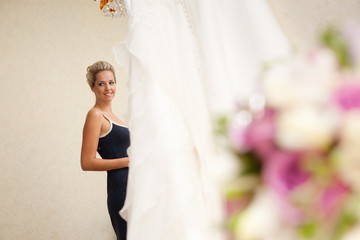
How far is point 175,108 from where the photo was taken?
92 centimetres

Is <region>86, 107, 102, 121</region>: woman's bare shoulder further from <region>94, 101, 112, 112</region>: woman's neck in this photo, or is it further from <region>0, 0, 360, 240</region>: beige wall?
<region>0, 0, 360, 240</region>: beige wall

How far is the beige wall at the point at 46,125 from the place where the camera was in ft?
9.77

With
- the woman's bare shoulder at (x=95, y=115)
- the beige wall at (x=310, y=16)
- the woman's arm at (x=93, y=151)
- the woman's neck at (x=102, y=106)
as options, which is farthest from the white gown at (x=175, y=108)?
the woman's neck at (x=102, y=106)

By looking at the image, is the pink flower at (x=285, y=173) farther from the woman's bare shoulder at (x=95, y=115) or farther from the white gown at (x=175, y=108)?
the woman's bare shoulder at (x=95, y=115)

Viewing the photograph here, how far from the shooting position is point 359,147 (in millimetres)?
257

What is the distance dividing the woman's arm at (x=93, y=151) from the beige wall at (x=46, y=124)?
3.88 ft

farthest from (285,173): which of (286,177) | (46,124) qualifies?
(46,124)

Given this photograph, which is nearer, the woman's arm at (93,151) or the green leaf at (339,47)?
the green leaf at (339,47)

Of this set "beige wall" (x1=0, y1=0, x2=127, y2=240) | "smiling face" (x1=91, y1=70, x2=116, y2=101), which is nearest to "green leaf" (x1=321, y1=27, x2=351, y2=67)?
"smiling face" (x1=91, y1=70, x2=116, y2=101)

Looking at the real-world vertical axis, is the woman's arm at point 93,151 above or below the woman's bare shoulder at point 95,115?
below

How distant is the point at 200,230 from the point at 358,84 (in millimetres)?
620

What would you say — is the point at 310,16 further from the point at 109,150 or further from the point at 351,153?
the point at 109,150

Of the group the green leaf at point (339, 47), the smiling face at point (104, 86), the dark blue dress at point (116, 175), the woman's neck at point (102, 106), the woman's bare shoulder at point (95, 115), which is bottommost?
the dark blue dress at point (116, 175)

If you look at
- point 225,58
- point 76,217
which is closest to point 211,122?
point 225,58
